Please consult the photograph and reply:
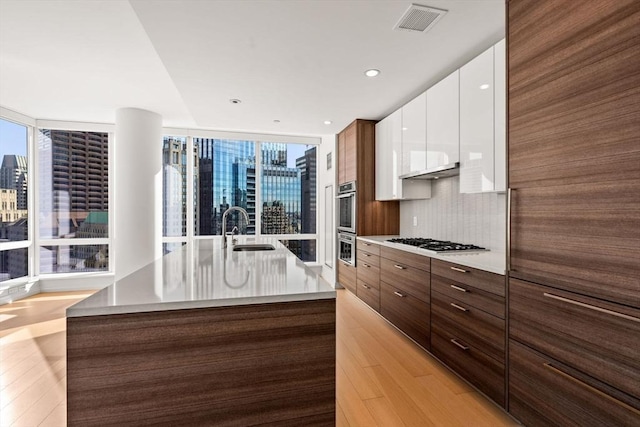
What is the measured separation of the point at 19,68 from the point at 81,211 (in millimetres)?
2658

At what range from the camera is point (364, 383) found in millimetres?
2244

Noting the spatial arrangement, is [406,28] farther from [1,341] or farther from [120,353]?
[1,341]

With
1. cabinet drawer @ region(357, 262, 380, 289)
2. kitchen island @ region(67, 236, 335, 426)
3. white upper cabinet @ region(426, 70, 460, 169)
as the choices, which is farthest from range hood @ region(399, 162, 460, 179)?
kitchen island @ region(67, 236, 335, 426)

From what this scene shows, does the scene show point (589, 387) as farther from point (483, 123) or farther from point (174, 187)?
point (174, 187)

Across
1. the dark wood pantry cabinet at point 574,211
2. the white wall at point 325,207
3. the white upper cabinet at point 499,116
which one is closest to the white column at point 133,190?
the white wall at point 325,207

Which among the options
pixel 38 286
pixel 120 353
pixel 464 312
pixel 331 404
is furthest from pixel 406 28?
pixel 38 286

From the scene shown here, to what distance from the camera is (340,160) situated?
5.10 metres

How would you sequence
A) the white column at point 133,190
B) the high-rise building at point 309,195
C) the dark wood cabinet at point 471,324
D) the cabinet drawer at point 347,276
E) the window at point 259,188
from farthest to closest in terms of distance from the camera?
the high-rise building at point 309,195, the window at point 259,188, the cabinet drawer at point 347,276, the white column at point 133,190, the dark wood cabinet at point 471,324

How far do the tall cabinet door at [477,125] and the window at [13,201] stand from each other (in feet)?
19.3

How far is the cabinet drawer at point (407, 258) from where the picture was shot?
8.65ft

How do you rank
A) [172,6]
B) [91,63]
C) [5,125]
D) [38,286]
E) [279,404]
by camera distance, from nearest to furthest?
[279,404] < [172,6] < [91,63] < [5,125] < [38,286]

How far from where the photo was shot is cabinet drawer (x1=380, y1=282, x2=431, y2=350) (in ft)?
8.72

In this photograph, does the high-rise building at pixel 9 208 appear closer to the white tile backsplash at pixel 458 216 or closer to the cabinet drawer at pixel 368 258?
the cabinet drawer at pixel 368 258

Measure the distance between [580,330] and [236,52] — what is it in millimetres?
2767
